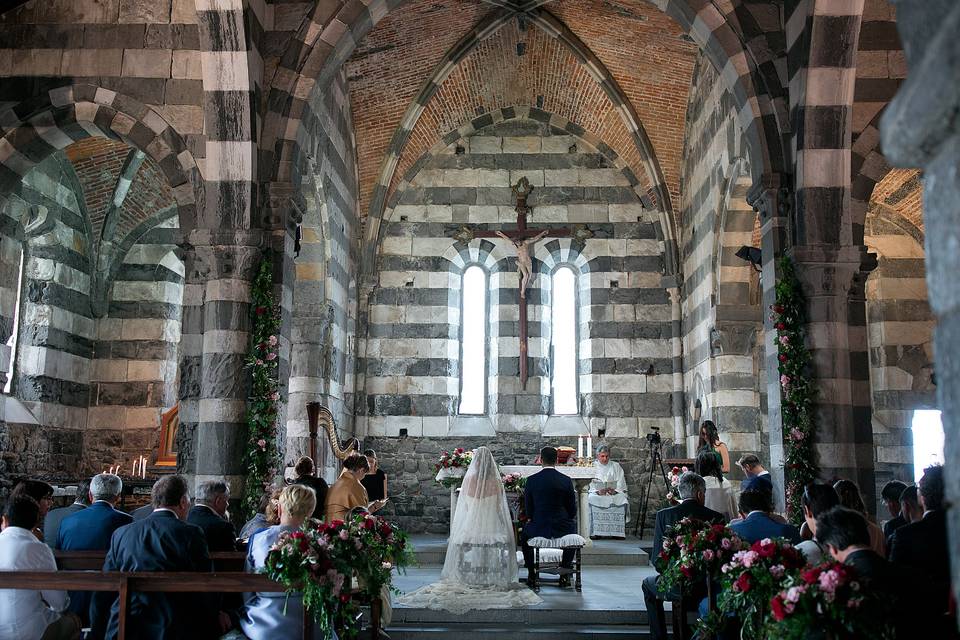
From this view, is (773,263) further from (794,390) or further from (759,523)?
(759,523)

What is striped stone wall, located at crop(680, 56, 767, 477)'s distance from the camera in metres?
13.6

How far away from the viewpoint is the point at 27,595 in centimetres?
498

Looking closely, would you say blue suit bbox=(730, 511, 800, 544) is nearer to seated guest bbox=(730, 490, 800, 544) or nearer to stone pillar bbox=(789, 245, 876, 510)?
seated guest bbox=(730, 490, 800, 544)

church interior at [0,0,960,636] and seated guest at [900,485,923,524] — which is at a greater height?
church interior at [0,0,960,636]

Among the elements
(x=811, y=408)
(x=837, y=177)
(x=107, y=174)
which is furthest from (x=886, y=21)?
(x=107, y=174)

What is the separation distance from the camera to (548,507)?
927 cm

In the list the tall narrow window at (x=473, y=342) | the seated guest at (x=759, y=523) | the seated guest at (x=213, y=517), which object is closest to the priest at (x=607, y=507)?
the tall narrow window at (x=473, y=342)

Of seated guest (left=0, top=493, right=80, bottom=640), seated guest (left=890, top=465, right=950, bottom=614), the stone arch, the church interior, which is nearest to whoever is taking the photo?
seated guest (left=890, top=465, right=950, bottom=614)

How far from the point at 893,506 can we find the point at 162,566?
190 inches

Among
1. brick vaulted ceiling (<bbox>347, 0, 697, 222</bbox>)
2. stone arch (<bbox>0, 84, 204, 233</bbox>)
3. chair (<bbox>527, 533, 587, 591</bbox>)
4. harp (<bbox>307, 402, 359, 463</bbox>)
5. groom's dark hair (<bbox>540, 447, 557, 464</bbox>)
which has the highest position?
brick vaulted ceiling (<bbox>347, 0, 697, 222</bbox>)

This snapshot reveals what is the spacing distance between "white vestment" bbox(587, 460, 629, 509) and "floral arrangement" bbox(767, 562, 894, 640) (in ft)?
35.8

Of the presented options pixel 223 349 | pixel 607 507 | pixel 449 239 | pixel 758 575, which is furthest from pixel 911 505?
pixel 449 239

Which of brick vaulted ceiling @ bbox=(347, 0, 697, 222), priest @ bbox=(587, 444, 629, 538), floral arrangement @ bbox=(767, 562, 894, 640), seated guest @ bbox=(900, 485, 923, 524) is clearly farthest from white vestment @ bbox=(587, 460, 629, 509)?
floral arrangement @ bbox=(767, 562, 894, 640)

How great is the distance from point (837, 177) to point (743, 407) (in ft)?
17.5
